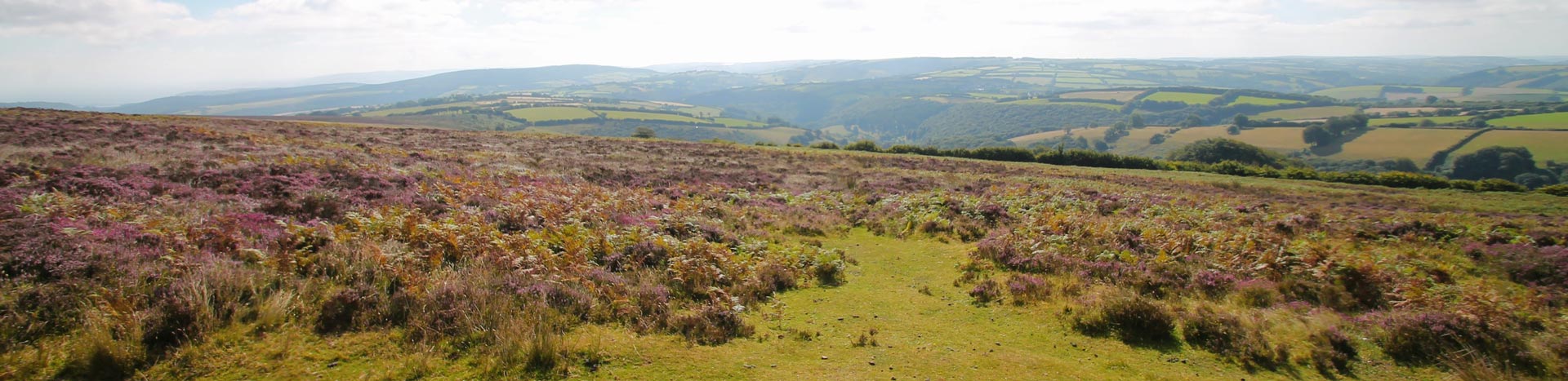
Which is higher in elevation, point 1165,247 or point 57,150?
point 57,150

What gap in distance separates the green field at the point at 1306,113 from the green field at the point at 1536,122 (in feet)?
114

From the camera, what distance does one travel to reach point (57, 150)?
17.2m

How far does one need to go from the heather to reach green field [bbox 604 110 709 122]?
141m

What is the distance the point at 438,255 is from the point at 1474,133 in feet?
415

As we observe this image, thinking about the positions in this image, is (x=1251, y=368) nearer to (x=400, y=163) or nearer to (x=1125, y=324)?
(x=1125, y=324)

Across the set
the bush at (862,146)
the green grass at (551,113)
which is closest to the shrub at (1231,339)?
the bush at (862,146)

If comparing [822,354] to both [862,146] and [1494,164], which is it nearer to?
[862,146]

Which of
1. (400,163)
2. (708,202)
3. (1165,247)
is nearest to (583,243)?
(708,202)

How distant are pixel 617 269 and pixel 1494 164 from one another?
94.7 meters

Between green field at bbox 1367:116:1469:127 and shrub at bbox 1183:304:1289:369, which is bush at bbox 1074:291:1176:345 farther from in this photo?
green field at bbox 1367:116:1469:127

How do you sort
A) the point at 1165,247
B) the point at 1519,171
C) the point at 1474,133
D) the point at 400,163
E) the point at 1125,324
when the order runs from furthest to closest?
1. the point at 1474,133
2. the point at 1519,171
3. the point at 400,163
4. the point at 1165,247
5. the point at 1125,324

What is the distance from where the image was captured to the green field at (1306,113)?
138 metres

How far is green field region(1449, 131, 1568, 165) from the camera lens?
2603 inches

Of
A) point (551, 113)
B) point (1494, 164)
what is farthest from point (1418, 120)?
point (551, 113)
